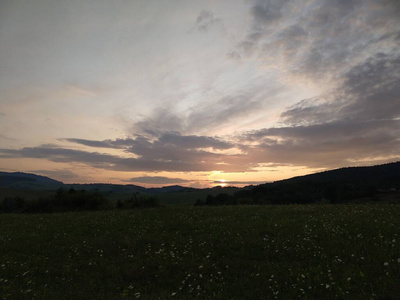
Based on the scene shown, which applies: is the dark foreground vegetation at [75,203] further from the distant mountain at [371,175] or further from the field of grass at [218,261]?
the distant mountain at [371,175]

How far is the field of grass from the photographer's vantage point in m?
8.43

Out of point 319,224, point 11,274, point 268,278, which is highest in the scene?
point 319,224

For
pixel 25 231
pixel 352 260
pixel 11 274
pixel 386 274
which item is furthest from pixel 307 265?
pixel 25 231

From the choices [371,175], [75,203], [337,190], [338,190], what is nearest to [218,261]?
[75,203]

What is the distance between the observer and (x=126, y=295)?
8.67m

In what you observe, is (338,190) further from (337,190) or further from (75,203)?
(75,203)

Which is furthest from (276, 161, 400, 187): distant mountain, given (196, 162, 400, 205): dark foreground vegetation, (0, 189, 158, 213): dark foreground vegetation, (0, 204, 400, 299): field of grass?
(0, 204, 400, 299): field of grass

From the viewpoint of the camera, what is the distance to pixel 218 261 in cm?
1122

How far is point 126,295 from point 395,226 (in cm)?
1363

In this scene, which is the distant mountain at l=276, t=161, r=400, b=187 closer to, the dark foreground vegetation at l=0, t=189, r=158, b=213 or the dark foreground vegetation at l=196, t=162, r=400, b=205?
the dark foreground vegetation at l=196, t=162, r=400, b=205

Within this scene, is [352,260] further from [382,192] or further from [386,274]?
[382,192]

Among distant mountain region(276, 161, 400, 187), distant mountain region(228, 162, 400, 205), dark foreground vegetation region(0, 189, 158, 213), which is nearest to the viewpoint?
dark foreground vegetation region(0, 189, 158, 213)

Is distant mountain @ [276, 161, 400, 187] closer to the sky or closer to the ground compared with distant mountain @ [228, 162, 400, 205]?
closer to the sky

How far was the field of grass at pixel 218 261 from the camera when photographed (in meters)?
8.43
